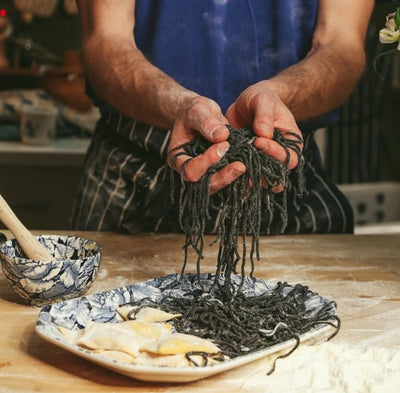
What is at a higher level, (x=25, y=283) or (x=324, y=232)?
(x=25, y=283)

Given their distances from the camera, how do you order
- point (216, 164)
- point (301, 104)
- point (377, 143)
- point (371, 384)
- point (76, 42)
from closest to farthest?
1. point (371, 384)
2. point (216, 164)
3. point (301, 104)
4. point (377, 143)
5. point (76, 42)

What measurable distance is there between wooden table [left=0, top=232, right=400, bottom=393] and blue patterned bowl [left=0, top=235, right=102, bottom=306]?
5cm

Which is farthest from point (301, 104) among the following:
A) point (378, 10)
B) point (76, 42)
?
point (76, 42)

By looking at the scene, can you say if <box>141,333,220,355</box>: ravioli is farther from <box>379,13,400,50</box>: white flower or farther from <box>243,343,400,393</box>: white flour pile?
<box>379,13,400,50</box>: white flower

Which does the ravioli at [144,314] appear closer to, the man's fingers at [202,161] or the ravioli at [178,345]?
the ravioli at [178,345]

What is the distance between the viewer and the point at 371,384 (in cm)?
127

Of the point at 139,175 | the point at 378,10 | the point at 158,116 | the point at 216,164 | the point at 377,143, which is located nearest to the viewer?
the point at 216,164

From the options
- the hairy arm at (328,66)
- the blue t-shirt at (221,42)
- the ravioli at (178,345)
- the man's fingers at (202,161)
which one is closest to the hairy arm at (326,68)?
the hairy arm at (328,66)

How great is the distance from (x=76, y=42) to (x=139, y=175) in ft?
14.0

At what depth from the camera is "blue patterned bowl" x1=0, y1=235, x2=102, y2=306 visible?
155cm

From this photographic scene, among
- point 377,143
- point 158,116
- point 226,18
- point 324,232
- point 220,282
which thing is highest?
point 226,18

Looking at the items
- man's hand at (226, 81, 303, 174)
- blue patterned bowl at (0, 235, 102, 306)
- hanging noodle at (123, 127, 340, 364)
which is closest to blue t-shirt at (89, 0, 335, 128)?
man's hand at (226, 81, 303, 174)

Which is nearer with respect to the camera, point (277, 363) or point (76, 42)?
point (277, 363)

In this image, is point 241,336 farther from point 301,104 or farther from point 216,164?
point 301,104
